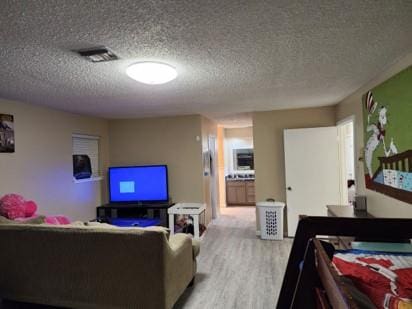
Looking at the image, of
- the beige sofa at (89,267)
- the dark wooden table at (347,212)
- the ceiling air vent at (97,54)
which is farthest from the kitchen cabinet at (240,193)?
the ceiling air vent at (97,54)

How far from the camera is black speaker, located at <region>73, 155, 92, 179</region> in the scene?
4520 millimetres

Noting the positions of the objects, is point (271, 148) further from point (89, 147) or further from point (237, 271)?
point (89, 147)

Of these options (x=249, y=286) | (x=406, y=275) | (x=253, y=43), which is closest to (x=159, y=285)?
(x=249, y=286)

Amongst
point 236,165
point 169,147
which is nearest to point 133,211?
point 169,147

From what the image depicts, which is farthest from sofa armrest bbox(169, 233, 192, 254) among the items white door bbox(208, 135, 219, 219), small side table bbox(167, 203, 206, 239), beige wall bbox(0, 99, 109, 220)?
white door bbox(208, 135, 219, 219)

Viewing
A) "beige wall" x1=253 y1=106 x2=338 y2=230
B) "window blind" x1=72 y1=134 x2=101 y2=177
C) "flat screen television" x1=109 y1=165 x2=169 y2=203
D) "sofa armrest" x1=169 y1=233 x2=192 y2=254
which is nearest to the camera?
"sofa armrest" x1=169 y1=233 x2=192 y2=254

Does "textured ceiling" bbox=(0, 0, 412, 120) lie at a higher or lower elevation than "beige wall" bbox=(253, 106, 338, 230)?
higher

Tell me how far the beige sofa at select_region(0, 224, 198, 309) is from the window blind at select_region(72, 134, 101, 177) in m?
2.29

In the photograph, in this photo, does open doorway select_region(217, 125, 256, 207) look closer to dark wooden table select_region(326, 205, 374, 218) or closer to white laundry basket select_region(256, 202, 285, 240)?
white laundry basket select_region(256, 202, 285, 240)

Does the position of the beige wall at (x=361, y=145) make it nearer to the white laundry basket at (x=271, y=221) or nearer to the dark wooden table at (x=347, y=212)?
the dark wooden table at (x=347, y=212)

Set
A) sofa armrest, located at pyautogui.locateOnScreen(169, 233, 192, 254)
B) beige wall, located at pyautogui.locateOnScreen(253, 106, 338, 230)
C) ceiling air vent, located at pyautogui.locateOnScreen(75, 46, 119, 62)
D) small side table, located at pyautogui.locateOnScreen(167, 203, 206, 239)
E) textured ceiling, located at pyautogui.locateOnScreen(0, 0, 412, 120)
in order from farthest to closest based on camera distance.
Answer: beige wall, located at pyautogui.locateOnScreen(253, 106, 338, 230) < small side table, located at pyautogui.locateOnScreen(167, 203, 206, 239) < sofa armrest, located at pyautogui.locateOnScreen(169, 233, 192, 254) < ceiling air vent, located at pyautogui.locateOnScreen(75, 46, 119, 62) < textured ceiling, located at pyautogui.locateOnScreen(0, 0, 412, 120)

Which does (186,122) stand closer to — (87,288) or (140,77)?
(140,77)

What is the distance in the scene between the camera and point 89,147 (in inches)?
196

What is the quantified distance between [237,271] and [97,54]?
287 centimetres
